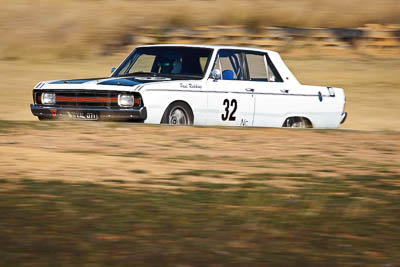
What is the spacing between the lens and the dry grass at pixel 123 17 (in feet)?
87.4

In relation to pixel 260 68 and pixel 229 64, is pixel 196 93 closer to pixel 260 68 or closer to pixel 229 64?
pixel 229 64

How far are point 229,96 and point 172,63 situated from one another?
958 mm

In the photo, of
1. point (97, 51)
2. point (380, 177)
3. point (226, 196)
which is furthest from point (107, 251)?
point (97, 51)

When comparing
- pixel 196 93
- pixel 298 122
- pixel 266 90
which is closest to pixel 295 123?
pixel 298 122

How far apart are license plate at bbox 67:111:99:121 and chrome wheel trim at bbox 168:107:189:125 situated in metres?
0.96

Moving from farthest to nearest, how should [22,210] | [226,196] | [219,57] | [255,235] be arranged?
1. [219,57]
2. [226,196]
3. [22,210]
4. [255,235]

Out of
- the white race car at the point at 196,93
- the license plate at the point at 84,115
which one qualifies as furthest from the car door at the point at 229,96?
the license plate at the point at 84,115

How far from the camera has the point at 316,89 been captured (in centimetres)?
1139

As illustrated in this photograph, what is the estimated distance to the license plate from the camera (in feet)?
32.7

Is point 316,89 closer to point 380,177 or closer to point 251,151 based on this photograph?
point 251,151

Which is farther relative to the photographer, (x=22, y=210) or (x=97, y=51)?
(x=97, y=51)

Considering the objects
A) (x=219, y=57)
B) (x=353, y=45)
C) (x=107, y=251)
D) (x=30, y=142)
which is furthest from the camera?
(x=353, y=45)

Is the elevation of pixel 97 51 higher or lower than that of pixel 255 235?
higher

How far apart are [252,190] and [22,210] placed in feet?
6.27
